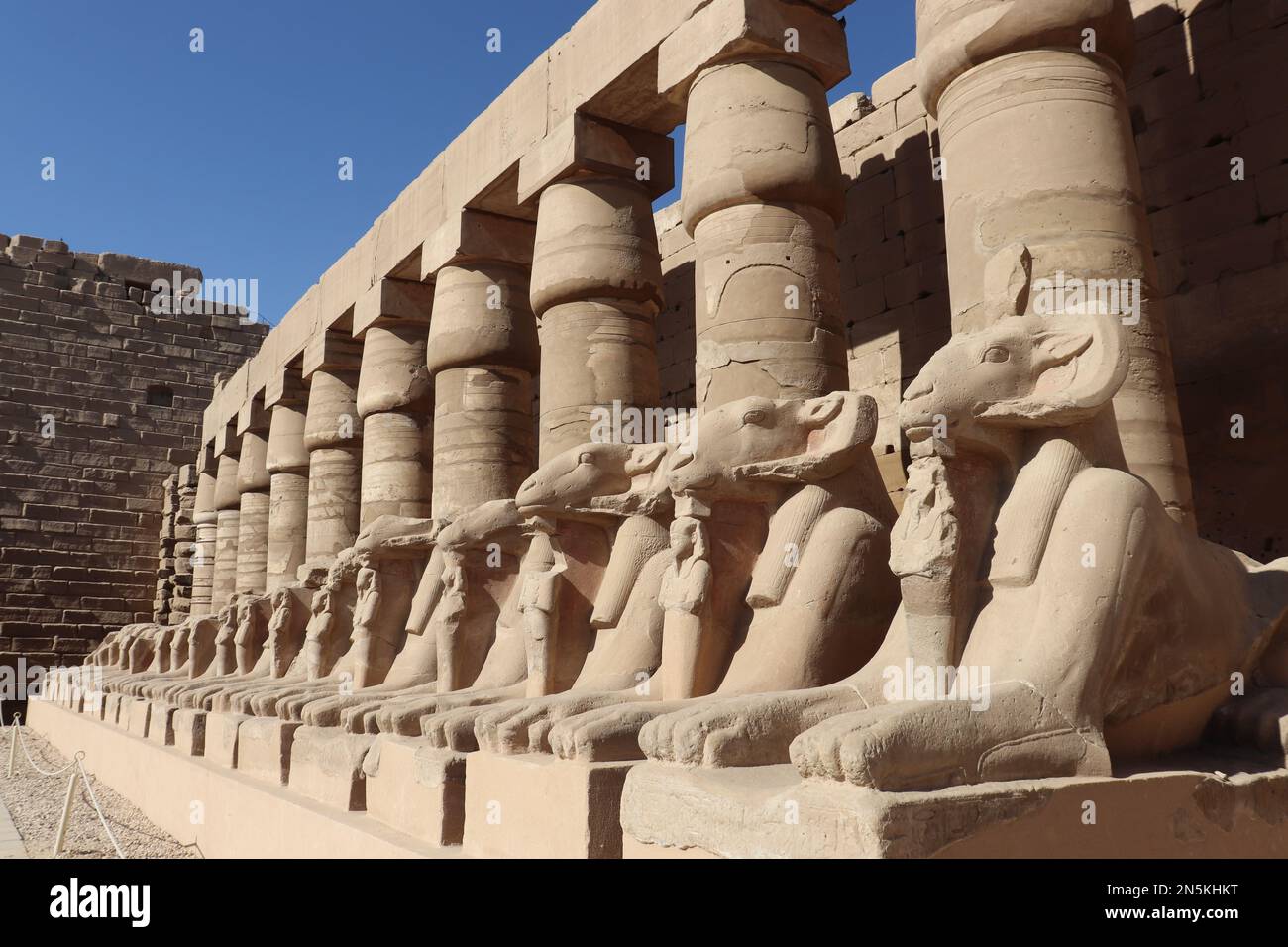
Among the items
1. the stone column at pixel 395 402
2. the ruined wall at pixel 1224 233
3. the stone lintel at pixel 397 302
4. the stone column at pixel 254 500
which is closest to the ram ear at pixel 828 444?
the ruined wall at pixel 1224 233

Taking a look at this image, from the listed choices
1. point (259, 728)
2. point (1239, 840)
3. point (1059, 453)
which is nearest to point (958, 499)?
point (1059, 453)

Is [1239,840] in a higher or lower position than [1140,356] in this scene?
lower

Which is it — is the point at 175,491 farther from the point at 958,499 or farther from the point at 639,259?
the point at 958,499

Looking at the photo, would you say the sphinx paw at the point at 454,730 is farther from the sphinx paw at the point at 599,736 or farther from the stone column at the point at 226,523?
the stone column at the point at 226,523

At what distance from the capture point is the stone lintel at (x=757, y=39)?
651 centimetres

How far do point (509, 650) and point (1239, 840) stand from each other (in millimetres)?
3398

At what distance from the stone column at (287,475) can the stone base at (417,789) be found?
941 centimetres

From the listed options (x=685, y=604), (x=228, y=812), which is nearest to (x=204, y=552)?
(x=228, y=812)

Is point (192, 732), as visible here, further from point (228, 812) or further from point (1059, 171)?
point (1059, 171)

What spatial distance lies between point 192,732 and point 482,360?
3807 mm

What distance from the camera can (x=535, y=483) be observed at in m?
4.98

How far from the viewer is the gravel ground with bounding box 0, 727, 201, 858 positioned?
21.6ft

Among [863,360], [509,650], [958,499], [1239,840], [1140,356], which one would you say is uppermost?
[863,360]

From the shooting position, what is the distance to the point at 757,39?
6.48m
